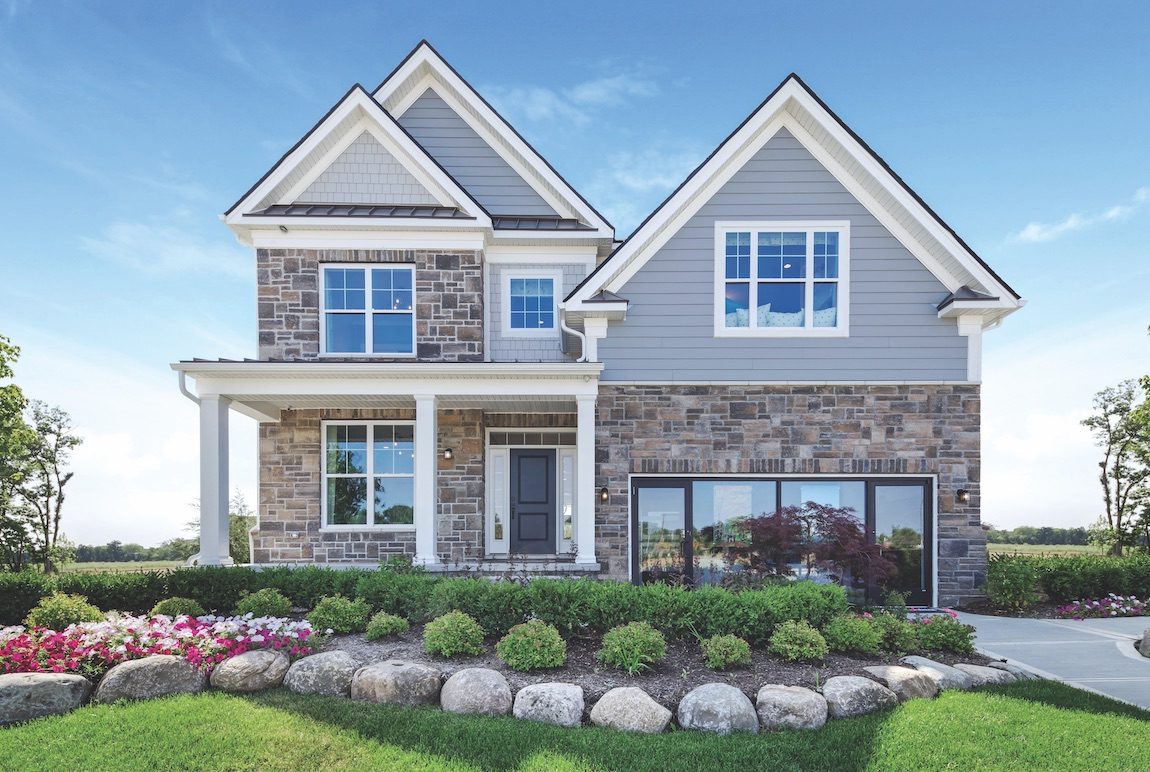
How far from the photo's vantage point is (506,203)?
13820 mm

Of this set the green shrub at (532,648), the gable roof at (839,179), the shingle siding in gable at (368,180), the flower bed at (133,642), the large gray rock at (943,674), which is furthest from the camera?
the shingle siding in gable at (368,180)

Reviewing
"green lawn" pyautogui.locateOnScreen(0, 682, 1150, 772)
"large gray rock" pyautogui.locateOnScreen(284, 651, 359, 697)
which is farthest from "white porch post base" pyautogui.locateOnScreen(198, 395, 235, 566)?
"large gray rock" pyautogui.locateOnScreen(284, 651, 359, 697)

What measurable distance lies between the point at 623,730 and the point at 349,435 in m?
8.84

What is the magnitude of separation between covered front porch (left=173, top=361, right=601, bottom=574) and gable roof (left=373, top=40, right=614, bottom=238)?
417cm

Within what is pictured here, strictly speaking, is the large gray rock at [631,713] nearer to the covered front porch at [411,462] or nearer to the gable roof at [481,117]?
the covered front porch at [411,462]

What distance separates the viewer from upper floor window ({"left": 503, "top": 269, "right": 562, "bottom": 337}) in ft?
44.2

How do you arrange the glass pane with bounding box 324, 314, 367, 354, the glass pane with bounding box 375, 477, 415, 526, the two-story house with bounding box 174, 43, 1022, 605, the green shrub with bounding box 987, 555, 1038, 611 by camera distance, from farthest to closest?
the glass pane with bounding box 375, 477, 415, 526 → the glass pane with bounding box 324, 314, 367, 354 → the two-story house with bounding box 174, 43, 1022, 605 → the green shrub with bounding box 987, 555, 1038, 611

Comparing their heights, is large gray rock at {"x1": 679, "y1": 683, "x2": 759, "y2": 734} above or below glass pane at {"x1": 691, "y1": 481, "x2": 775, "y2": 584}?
below

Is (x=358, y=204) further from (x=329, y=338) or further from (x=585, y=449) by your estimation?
(x=585, y=449)

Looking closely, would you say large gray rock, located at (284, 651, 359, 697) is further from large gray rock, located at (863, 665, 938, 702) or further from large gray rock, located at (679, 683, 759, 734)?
large gray rock, located at (863, 665, 938, 702)

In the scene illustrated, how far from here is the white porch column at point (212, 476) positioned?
1058 centimetres

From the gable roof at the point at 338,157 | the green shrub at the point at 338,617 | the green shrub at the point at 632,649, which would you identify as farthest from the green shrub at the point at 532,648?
the gable roof at the point at 338,157

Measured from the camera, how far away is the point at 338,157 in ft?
42.2

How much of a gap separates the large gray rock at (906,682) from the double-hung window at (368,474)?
8.74m
